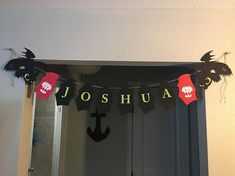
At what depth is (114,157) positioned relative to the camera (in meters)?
3.43

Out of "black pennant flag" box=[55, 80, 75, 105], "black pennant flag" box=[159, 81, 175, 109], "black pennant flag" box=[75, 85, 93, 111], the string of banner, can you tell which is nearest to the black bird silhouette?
the string of banner

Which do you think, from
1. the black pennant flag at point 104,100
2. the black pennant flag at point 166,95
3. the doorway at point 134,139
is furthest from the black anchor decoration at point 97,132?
the black pennant flag at point 166,95

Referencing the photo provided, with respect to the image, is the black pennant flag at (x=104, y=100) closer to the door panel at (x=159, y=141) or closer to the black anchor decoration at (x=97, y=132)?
the door panel at (x=159, y=141)

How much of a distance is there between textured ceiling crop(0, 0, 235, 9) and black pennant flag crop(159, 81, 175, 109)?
0.56 meters

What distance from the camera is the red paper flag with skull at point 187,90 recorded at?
1.72 meters

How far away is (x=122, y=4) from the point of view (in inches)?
74.0

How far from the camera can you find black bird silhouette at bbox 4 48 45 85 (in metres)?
1.83

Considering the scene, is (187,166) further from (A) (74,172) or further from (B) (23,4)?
(B) (23,4)

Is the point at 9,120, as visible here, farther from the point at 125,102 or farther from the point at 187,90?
the point at 187,90

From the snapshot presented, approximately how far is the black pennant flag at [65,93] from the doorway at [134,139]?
31.5 inches

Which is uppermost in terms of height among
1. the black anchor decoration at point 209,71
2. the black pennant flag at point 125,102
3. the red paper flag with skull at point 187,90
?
the black anchor decoration at point 209,71

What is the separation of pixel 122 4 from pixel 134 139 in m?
1.76

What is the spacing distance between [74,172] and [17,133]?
1.69 m

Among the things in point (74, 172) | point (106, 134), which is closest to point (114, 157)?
point (106, 134)
